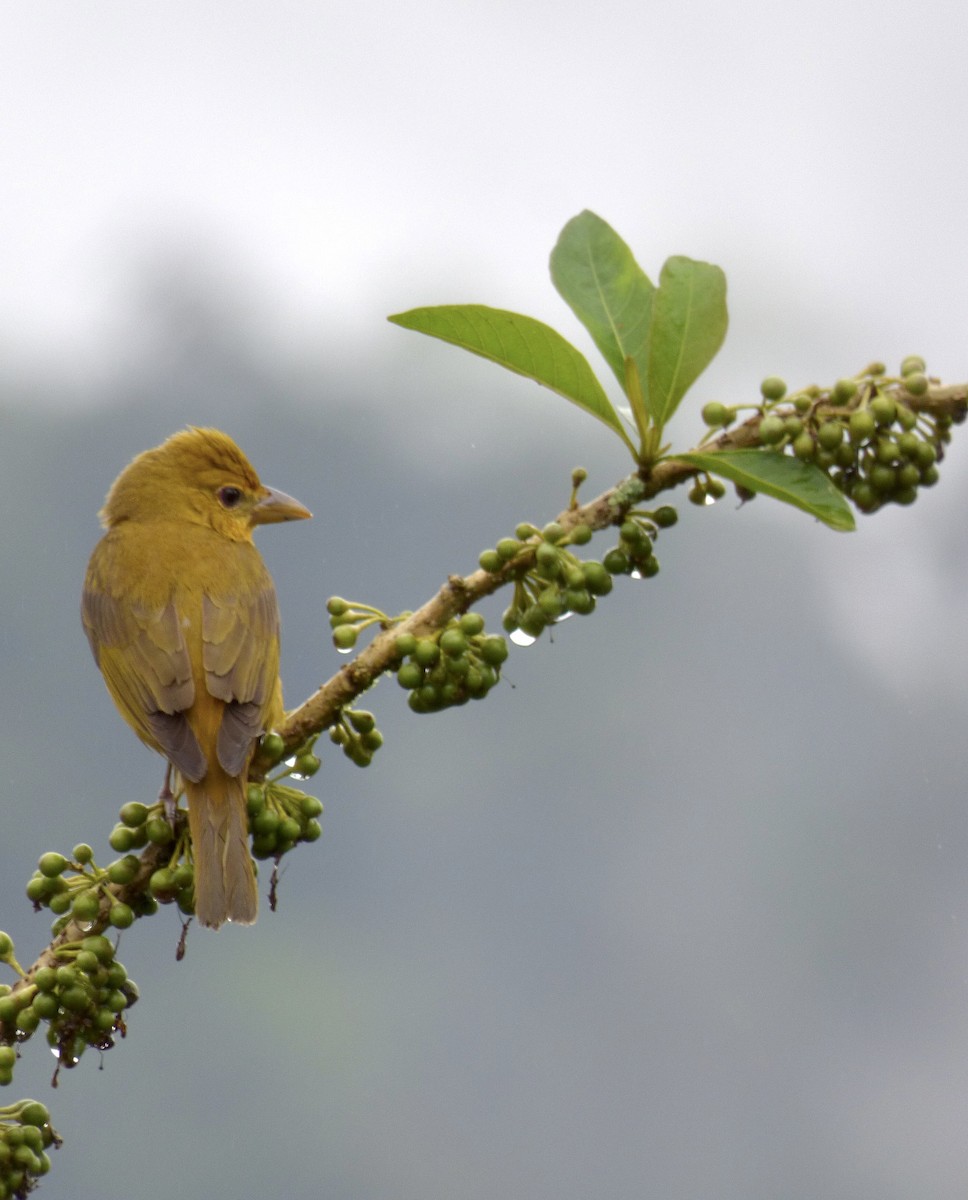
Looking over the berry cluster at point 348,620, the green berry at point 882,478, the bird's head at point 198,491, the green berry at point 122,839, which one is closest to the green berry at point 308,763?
the berry cluster at point 348,620

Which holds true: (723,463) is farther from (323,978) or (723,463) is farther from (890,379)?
(323,978)

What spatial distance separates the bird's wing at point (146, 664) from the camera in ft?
12.1

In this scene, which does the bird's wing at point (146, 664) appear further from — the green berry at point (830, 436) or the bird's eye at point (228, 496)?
the green berry at point (830, 436)

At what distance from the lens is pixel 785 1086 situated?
118312 millimetres

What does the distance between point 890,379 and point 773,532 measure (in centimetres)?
15526

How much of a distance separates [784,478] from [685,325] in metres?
0.32

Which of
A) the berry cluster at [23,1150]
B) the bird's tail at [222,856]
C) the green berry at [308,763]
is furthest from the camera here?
the bird's tail at [222,856]

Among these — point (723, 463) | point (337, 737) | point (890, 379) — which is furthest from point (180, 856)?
point (890, 379)

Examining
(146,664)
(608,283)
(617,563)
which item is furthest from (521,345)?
(146,664)

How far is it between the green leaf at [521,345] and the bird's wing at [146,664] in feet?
4.58

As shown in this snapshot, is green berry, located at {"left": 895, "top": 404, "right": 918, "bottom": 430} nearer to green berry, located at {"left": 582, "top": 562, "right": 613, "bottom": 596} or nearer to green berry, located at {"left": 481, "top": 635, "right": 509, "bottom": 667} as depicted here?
green berry, located at {"left": 582, "top": 562, "right": 613, "bottom": 596}

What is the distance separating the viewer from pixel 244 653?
3842mm

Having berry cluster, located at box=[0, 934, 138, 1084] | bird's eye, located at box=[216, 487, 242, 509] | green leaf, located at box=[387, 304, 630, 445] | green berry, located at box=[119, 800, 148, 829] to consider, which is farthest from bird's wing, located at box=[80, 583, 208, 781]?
green leaf, located at box=[387, 304, 630, 445]

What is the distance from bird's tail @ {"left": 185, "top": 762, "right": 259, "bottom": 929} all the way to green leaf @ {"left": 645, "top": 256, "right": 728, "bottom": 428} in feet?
3.30
